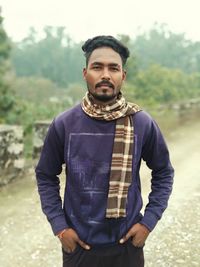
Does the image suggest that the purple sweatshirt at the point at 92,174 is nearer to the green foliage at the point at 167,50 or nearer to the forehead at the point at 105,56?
the forehead at the point at 105,56

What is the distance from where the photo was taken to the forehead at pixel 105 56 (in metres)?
1.96

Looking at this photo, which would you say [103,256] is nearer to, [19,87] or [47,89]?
[19,87]

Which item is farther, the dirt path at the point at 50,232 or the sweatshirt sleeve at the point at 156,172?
the dirt path at the point at 50,232

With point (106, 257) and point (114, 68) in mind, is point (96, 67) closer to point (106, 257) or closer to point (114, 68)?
point (114, 68)

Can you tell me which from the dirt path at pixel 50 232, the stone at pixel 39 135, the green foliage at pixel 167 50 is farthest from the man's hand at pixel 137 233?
the green foliage at pixel 167 50

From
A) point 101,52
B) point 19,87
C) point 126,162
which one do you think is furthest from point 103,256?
point 19,87

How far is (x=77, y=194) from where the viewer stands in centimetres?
200

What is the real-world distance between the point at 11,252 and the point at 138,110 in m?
2.33

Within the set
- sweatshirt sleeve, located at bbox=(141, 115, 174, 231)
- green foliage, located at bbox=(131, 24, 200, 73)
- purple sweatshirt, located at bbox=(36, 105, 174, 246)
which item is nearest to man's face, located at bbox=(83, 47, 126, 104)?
purple sweatshirt, located at bbox=(36, 105, 174, 246)

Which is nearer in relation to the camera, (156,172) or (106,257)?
(106,257)

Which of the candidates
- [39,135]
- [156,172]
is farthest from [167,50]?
[156,172]

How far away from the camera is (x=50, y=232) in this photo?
4.17 meters

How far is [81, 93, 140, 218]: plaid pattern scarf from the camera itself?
194 cm

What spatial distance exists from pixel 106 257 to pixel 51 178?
1.64 feet
